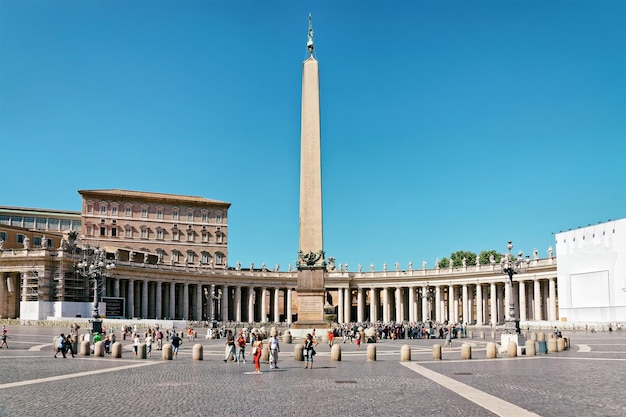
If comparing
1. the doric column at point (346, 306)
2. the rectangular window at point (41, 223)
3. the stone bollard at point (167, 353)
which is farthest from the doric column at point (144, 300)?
the stone bollard at point (167, 353)

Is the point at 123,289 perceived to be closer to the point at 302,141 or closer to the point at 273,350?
the point at 302,141

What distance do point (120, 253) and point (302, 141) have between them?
4894 centimetres

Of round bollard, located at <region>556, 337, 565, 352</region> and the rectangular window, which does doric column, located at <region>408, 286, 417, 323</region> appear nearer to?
the rectangular window

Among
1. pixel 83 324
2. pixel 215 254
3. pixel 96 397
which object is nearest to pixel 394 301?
pixel 215 254

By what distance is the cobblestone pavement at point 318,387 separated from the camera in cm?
1333

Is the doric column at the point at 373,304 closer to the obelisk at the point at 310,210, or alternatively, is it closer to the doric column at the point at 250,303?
the doric column at the point at 250,303

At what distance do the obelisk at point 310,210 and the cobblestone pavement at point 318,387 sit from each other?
11.6 metres

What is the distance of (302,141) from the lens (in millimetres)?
39219

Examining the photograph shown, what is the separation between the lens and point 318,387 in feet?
56.4

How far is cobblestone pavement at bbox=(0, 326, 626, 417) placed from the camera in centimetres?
1333

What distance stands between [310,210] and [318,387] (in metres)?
21.4

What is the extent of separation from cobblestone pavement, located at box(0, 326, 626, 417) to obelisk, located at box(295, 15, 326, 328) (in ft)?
37.9

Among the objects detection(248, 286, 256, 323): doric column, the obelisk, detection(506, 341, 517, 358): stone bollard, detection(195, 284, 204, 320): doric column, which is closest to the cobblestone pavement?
detection(506, 341, 517, 358): stone bollard

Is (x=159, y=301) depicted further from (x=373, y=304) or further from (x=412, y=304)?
(x=412, y=304)
